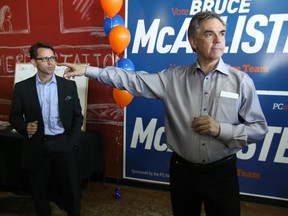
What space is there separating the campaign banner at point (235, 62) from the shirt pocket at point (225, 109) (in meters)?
1.54

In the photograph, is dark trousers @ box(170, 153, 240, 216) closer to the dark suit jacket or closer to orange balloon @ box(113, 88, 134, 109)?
the dark suit jacket

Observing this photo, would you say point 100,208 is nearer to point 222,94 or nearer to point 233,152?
point 233,152

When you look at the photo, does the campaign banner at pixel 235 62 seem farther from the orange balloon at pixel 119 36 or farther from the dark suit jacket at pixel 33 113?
the dark suit jacket at pixel 33 113

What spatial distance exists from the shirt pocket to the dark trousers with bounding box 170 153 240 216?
0.74 feet

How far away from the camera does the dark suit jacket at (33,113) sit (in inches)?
84.2

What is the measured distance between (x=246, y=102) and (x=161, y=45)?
5.77ft

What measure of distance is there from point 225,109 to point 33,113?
150 cm

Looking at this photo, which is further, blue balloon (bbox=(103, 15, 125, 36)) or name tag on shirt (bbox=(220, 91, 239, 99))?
blue balloon (bbox=(103, 15, 125, 36))

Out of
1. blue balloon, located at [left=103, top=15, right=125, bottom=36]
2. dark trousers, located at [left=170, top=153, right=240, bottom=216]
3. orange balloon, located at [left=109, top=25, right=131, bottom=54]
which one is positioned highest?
blue balloon, located at [left=103, top=15, right=125, bottom=36]

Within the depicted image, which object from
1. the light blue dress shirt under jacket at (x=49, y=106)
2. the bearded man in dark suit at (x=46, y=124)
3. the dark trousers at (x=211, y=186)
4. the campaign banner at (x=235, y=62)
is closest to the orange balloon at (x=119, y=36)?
the campaign banner at (x=235, y=62)

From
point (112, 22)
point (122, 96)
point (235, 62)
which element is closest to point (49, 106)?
point (122, 96)

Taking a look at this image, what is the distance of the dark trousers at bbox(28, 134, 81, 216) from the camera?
2.16m

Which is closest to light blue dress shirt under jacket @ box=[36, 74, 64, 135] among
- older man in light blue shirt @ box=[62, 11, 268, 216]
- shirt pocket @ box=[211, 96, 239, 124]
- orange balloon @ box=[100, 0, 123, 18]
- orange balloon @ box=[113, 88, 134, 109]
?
orange balloon @ box=[113, 88, 134, 109]

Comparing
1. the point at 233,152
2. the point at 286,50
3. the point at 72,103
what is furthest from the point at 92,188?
the point at 286,50
